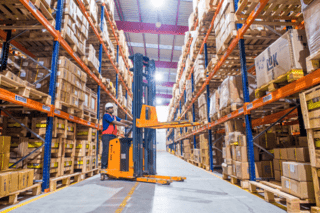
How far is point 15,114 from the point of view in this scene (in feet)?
15.0

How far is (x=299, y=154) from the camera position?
9.98ft

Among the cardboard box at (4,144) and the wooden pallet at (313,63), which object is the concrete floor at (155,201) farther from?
the wooden pallet at (313,63)

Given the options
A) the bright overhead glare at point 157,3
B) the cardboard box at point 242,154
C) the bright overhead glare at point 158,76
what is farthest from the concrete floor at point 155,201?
the bright overhead glare at point 158,76

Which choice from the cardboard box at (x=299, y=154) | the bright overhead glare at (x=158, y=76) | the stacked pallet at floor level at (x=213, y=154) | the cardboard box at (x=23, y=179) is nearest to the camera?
the cardboard box at (x=299, y=154)

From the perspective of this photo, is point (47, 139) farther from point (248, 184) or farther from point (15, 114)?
point (248, 184)

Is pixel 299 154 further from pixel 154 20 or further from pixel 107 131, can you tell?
pixel 154 20

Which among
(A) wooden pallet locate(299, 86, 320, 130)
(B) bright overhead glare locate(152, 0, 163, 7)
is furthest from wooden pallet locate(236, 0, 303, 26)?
(B) bright overhead glare locate(152, 0, 163, 7)

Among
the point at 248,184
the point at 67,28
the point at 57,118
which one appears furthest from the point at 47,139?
the point at 248,184

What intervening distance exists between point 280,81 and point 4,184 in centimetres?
449

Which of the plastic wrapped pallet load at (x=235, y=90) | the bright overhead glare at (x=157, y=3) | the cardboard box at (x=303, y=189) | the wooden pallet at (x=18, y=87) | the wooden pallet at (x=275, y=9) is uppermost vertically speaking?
the bright overhead glare at (x=157, y=3)

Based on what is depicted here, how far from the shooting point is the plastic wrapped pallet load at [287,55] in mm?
2918

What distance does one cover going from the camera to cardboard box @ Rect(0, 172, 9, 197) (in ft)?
9.34

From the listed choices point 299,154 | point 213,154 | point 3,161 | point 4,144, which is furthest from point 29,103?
point 213,154

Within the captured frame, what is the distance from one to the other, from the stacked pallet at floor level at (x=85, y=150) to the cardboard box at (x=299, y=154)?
4879 mm
